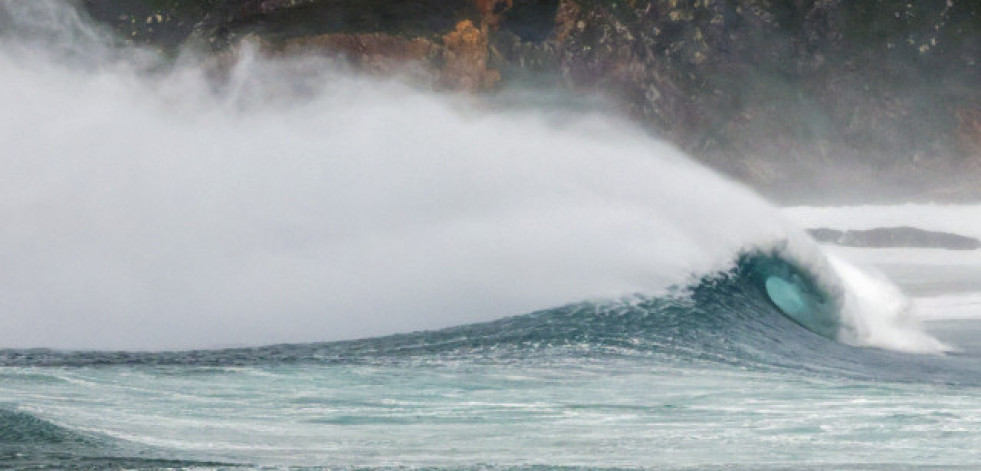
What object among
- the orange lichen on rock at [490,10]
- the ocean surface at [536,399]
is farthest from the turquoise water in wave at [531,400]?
the orange lichen on rock at [490,10]

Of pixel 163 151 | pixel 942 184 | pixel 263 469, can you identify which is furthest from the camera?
pixel 942 184

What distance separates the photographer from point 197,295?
39.2 feet

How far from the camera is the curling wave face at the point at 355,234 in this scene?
11570mm

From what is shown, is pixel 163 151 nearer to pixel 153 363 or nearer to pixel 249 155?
pixel 249 155

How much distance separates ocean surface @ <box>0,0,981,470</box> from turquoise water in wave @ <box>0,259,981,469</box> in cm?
3

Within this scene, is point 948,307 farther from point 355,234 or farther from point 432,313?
point 432,313

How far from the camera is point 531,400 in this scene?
26.2 ft

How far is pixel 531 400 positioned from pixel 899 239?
72.8ft

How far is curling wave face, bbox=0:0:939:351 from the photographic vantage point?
11570 millimetres

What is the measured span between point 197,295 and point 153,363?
2.32 metres

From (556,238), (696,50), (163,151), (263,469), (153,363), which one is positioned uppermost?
(696,50)

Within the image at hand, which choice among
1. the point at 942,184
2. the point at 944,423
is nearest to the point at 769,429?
the point at 944,423

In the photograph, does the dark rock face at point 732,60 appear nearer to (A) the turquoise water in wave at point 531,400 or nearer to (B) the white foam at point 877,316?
(B) the white foam at point 877,316

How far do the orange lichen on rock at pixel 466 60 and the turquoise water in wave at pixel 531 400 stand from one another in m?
22.6
